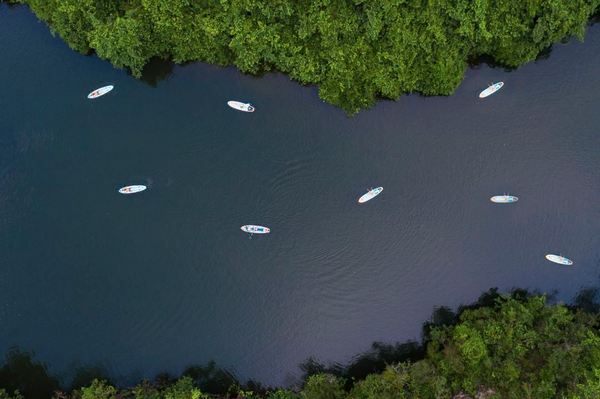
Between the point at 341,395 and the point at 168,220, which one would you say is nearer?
the point at 341,395

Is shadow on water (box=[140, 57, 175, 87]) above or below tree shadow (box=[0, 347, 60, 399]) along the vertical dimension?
above

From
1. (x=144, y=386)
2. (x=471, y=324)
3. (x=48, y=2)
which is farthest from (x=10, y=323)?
(x=471, y=324)

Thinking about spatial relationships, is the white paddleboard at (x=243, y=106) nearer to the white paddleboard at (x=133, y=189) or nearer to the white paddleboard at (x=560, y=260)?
the white paddleboard at (x=133, y=189)

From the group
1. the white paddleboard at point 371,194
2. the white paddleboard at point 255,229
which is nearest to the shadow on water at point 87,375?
the white paddleboard at point 255,229

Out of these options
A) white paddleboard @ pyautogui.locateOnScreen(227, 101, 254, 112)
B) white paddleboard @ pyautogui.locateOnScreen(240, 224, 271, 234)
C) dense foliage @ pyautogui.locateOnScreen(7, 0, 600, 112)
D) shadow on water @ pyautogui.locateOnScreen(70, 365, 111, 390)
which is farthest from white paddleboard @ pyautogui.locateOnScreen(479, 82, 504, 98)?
shadow on water @ pyautogui.locateOnScreen(70, 365, 111, 390)

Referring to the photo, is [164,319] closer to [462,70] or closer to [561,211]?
[462,70]

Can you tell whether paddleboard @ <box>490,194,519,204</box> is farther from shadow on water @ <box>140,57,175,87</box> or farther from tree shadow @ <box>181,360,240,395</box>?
shadow on water @ <box>140,57,175,87</box>

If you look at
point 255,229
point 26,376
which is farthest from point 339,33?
point 26,376
